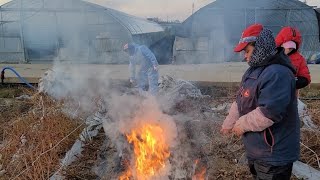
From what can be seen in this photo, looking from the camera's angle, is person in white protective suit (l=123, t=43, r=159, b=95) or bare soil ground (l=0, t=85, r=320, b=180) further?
person in white protective suit (l=123, t=43, r=159, b=95)

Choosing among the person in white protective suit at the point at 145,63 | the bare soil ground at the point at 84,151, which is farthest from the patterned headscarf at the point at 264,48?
the person in white protective suit at the point at 145,63

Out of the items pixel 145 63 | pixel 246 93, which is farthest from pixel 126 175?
pixel 145 63

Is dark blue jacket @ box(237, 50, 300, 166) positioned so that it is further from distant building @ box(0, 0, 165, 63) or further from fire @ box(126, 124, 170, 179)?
distant building @ box(0, 0, 165, 63)

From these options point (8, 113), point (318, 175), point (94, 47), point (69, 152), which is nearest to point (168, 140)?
point (69, 152)

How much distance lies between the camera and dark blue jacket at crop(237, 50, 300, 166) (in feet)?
7.40

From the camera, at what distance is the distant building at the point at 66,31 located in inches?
610

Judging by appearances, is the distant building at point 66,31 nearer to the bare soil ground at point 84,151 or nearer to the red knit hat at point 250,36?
the bare soil ground at point 84,151

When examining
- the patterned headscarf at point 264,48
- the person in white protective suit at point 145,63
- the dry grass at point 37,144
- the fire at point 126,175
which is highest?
the patterned headscarf at point 264,48

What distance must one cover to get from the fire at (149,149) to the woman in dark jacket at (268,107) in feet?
5.78

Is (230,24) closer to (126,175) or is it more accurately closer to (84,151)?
(84,151)

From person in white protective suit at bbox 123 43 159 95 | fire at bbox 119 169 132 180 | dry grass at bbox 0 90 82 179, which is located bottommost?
fire at bbox 119 169 132 180

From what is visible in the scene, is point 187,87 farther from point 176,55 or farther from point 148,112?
point 176,55

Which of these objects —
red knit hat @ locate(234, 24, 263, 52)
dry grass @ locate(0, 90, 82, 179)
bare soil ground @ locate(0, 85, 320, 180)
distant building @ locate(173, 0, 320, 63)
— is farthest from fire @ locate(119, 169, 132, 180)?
distant building @ locate(173, 0, 320, 63)

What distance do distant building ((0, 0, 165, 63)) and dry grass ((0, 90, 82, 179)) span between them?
9842mm
